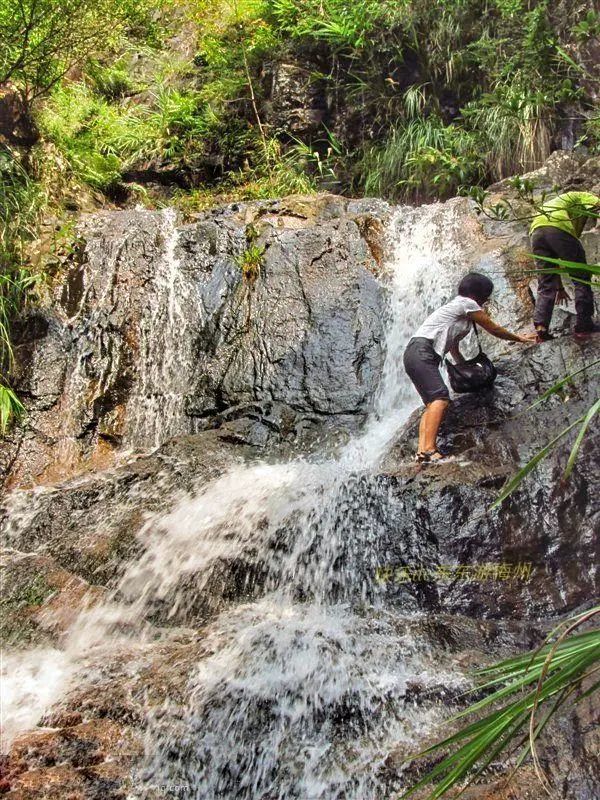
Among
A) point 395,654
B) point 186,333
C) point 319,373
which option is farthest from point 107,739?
point 186,333

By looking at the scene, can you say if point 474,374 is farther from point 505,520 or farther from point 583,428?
point 583,428

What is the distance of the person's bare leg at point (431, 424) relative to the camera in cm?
481

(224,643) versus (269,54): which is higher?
(269,54)

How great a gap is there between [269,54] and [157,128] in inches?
84.8

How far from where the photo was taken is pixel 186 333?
739 centimetres

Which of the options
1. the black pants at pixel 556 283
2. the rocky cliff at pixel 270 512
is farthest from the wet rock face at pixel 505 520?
the black pants at pixel 556 283

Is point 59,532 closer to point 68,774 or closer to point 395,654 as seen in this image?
point 68,774

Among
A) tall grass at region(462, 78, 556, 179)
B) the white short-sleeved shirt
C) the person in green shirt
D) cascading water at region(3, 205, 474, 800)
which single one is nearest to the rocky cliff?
cascading water at region(3, 205, 474, 800)

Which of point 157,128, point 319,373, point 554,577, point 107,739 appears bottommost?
point 107,739

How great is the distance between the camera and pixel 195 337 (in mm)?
7367

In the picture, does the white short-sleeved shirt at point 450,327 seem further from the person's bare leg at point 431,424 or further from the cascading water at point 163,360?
the cascading water at point 163,360

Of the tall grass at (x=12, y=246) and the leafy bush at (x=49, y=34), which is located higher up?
the leafy bush at (x=49, y=34)

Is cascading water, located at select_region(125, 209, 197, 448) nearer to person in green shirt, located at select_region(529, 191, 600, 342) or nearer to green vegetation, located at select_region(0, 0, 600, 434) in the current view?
green vegetation, located at select_region(0, 0, 600, 434)

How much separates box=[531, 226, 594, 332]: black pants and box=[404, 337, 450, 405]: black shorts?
108cm
